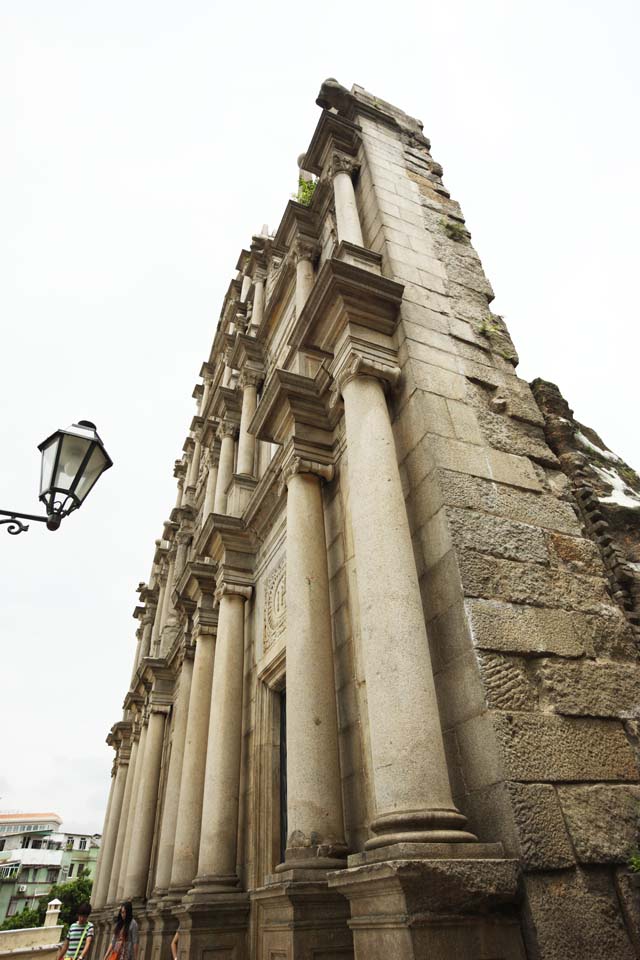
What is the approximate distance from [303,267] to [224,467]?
16.4 ft

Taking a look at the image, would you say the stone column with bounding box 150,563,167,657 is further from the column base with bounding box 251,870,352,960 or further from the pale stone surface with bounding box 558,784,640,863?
the pale stone surface with bounding box 558,784,640,863

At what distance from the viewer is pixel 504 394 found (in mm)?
6453

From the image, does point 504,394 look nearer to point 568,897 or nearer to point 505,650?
→ point 505,650

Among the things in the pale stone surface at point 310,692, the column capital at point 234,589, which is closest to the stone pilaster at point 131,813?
the column capital at point 234,589

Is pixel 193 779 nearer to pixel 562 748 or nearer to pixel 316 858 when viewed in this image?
pixel 316 858

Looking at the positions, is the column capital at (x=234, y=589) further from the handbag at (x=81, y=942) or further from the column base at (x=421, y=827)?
the column base at (x=421, y=827)

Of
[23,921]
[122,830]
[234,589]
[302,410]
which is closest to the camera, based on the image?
[302,410]

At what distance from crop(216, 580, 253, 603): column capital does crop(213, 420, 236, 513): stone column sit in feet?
10.9

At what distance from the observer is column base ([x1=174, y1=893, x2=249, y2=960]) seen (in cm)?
634

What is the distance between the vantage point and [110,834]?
57.0ft

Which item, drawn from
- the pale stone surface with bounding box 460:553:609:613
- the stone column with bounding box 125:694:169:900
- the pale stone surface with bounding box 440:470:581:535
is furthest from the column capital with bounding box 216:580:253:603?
the stone column with bounding box 125:694:169:900

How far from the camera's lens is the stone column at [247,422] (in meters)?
11.6

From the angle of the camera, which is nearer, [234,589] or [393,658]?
[393,658]

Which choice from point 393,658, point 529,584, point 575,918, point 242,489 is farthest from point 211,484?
point 575,918
